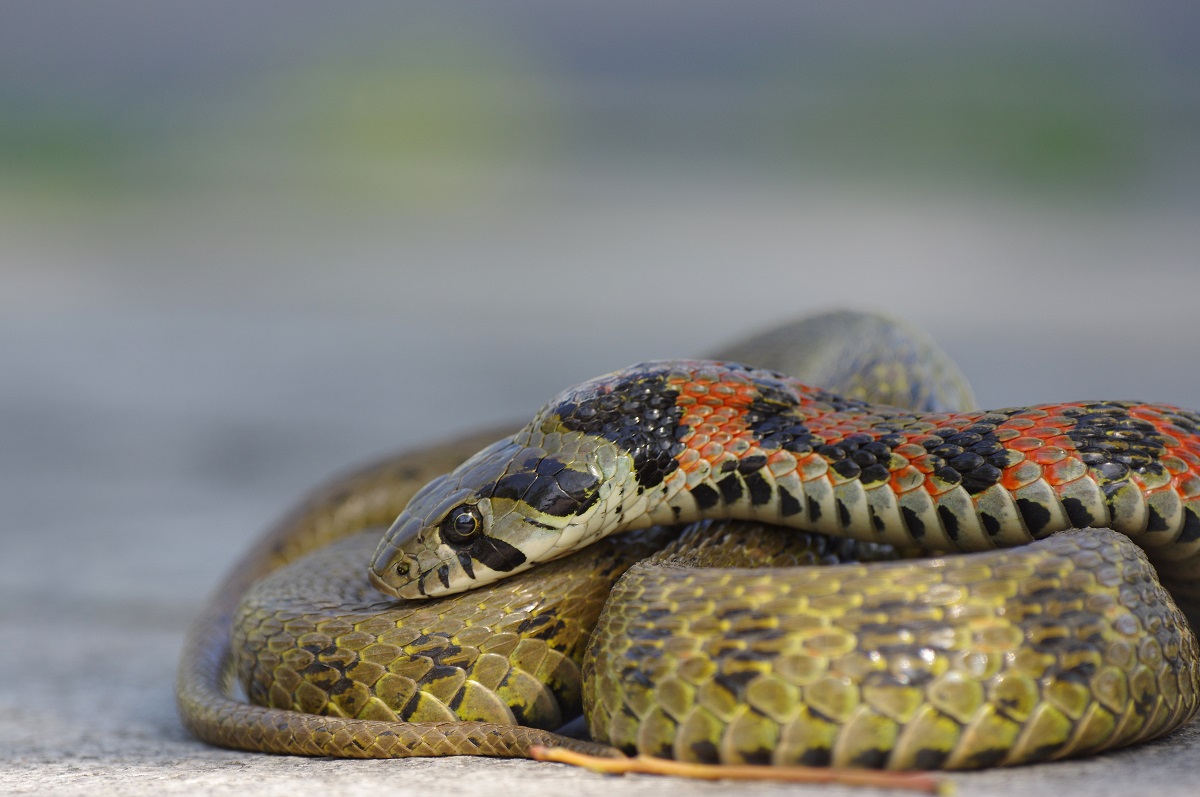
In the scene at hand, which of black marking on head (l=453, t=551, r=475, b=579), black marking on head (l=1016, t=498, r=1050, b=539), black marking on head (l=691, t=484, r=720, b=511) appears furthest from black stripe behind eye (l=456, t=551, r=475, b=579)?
black marking on head (l=1016, t=498, r=1050, b=539)

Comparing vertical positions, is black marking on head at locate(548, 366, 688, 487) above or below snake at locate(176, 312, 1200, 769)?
above

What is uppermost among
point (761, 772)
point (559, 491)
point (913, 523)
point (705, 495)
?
point (559, 491)

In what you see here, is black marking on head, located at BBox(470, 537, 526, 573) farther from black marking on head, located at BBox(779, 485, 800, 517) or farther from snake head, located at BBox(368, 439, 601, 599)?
black marking on head, located at BBox(779, 485, 800, 517)

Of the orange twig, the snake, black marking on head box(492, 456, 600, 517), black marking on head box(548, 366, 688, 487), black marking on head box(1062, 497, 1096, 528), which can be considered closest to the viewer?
the orange twig

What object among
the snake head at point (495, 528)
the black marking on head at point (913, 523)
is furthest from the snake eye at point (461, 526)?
the black marking on head at point (913, 523)

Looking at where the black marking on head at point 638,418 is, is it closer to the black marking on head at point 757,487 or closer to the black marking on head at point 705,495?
the black marking on head at point 705,495

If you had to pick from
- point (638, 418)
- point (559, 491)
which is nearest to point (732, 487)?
point (638, 418)

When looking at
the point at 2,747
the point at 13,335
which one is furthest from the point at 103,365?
the point at 2,747

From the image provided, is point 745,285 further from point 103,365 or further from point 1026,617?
point 1026,617

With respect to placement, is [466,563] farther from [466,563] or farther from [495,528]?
[495,528]
